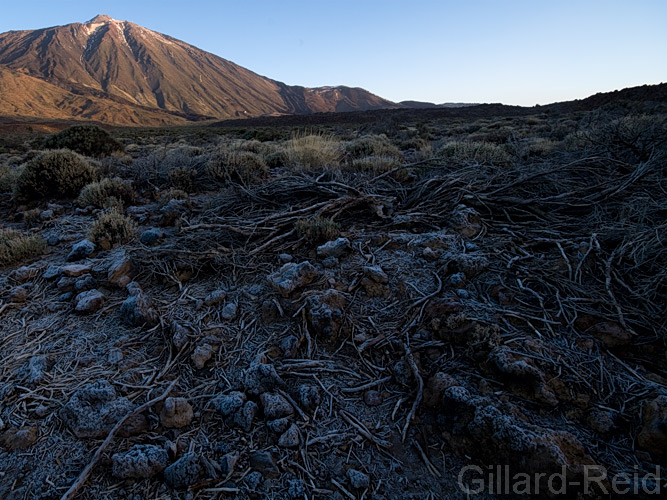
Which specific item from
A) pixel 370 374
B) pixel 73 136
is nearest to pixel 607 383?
pixel 370 374

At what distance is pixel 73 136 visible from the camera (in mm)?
8781

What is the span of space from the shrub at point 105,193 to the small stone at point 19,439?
3569 millimetres

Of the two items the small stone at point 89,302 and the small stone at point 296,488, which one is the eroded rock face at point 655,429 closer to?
the small stone at point 296,488

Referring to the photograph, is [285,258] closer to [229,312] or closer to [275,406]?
[229,312]

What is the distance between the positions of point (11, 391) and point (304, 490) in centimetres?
172

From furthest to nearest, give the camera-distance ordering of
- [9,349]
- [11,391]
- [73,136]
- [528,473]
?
[73,136], [9,349], [11,391], [528,473]

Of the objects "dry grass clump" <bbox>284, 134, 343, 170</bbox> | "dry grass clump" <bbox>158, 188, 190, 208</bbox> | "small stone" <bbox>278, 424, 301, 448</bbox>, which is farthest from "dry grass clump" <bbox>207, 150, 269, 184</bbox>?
"small stone" <bbox>278, 424, 301, 448</bbox>

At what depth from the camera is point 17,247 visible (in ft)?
10.5

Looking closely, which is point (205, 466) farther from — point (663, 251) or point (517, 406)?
point (663, 251)

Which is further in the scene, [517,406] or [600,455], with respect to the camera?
[517,406]

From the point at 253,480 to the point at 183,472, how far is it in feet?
1.00

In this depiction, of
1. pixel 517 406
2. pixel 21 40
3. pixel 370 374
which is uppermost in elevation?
pixel 21 40

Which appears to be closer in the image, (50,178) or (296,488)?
(296,488)

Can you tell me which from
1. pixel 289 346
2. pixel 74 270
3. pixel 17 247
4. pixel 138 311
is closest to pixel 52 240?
pixel 17 247
